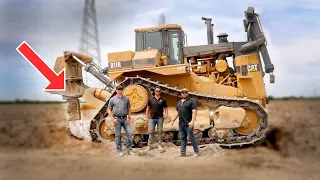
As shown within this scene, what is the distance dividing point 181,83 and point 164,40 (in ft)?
4.29

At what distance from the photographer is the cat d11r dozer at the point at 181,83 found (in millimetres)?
10219

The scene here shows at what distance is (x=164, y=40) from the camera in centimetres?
1132

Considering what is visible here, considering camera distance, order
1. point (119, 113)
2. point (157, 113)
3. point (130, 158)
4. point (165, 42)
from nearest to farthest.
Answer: point (130, 158) → point (119, 113) → point (157, 113) → point (165, 42)

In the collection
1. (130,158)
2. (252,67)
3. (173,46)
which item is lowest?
(130,158)

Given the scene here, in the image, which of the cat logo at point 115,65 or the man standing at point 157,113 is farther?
the cat logo at point 115,65

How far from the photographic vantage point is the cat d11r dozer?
33.5 ft

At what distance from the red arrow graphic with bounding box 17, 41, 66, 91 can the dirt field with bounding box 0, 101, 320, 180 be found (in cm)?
70

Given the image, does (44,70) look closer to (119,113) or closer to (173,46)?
(119,113)

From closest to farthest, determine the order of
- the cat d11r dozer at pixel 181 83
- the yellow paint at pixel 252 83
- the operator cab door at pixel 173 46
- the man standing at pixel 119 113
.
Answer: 1. the man standing at pixel 119 113
2. the cat d11r dozer at pixel 181 83
3. the yellow paint at pixel 252 83
4. the operator cab door at pixel 173 46

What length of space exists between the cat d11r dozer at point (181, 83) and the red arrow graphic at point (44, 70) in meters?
0.25

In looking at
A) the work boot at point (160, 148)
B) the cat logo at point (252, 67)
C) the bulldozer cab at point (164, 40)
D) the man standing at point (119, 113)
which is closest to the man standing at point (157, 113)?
the work boot at point (160, 148)

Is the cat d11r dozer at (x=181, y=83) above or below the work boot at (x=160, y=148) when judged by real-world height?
above

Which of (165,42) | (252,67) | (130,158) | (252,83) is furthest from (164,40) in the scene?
(130,158)

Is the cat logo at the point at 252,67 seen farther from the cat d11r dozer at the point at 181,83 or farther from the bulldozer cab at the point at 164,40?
the bulldozer cab at the point at 164,40
